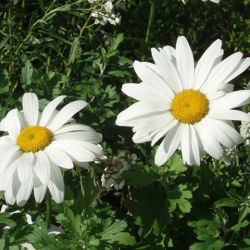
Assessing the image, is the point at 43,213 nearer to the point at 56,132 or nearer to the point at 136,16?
the point at 56,132

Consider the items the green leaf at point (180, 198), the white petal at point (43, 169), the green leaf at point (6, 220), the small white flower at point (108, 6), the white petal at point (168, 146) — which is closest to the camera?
the white petal at point (43, 169)

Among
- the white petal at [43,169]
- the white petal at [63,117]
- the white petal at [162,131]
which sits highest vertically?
the white petal at [63,117]

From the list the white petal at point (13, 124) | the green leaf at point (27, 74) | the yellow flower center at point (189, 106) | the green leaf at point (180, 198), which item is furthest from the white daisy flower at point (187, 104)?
the green leaf at point (27, 74)

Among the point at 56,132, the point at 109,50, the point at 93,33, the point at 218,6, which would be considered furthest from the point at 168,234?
the point at 218,6

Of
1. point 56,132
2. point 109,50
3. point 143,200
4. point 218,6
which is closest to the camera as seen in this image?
point 56,132

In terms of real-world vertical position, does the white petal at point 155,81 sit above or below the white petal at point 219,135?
above

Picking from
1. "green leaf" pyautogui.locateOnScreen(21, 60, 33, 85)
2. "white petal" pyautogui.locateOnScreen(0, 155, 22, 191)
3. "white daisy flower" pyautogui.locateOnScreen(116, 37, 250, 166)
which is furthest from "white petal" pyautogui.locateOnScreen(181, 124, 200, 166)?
"green leaf" pyautogui.locateOnScreen(21, 60, 33, 85)

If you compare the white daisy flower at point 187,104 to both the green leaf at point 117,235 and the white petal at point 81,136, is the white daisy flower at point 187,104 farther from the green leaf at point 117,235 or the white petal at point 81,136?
the green leaf at point 117,235
